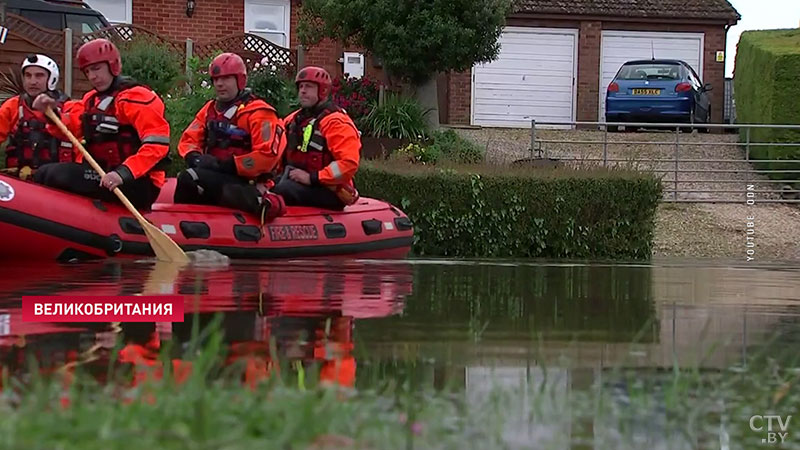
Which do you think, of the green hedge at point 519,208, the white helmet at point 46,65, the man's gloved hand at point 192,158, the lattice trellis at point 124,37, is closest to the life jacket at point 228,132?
the man's gloved hand at point 192,158

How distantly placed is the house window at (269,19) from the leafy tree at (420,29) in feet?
16.0

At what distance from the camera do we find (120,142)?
10922mm

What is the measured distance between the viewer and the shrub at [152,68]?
18719 mm

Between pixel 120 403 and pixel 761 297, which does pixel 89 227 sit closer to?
pixel 761 297

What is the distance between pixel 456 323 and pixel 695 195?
53.7 ft

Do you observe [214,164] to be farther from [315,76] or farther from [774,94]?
[774,94]

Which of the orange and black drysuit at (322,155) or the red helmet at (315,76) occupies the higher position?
the red helmet at (315,76)

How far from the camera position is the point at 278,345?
566 cm

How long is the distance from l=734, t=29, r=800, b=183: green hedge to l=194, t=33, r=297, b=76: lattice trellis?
827 cm

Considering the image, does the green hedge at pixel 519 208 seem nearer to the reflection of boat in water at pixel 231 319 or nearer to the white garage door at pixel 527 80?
the reflection of boat in water at pixel 231 319

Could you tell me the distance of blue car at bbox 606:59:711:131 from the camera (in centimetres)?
2834

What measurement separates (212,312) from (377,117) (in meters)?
14.8

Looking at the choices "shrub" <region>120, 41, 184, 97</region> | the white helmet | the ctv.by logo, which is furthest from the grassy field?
"shrub" <region>120, 41, 184, 97</region>

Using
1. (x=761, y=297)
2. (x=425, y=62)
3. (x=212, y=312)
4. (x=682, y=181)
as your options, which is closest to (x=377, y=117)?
(x=425, y=62)
